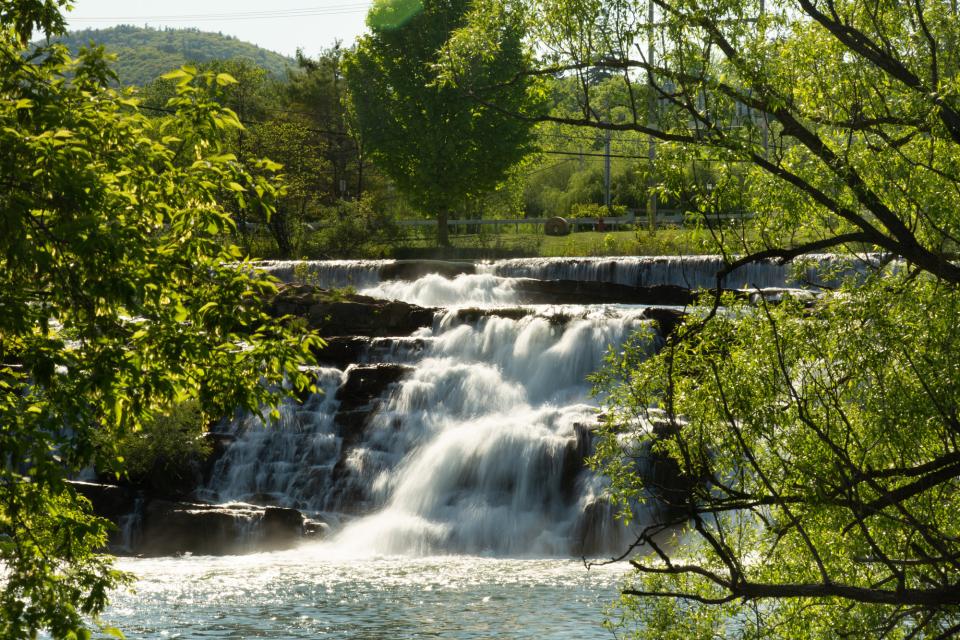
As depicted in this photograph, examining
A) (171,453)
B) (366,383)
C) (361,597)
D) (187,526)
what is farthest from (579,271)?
(361,597)

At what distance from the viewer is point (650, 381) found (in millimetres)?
9688

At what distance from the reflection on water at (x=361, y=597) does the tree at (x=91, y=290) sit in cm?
717

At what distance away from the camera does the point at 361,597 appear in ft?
57.2

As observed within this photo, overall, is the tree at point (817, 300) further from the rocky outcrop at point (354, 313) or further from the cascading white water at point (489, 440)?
the rocky outcrop at point (354, 313)

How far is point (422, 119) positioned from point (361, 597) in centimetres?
3887

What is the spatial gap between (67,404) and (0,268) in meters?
1.46

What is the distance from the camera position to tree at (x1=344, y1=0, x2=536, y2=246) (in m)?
52.0

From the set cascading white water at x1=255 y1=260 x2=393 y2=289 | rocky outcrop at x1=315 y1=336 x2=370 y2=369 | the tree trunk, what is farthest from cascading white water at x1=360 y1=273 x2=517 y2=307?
Result: the tree trunk

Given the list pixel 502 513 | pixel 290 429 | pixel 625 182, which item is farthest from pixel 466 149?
pixel 502 513

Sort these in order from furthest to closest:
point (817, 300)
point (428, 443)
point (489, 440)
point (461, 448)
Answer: point (428, 443)
point (461, 448)
point (489, 440)
point (817, 300)

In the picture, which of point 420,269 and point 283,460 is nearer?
point 283,460

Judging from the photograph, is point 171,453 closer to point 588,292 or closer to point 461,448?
point 461,448

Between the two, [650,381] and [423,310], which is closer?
[650,381]

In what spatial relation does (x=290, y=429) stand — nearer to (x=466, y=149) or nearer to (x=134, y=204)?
(x=134, y=204)
